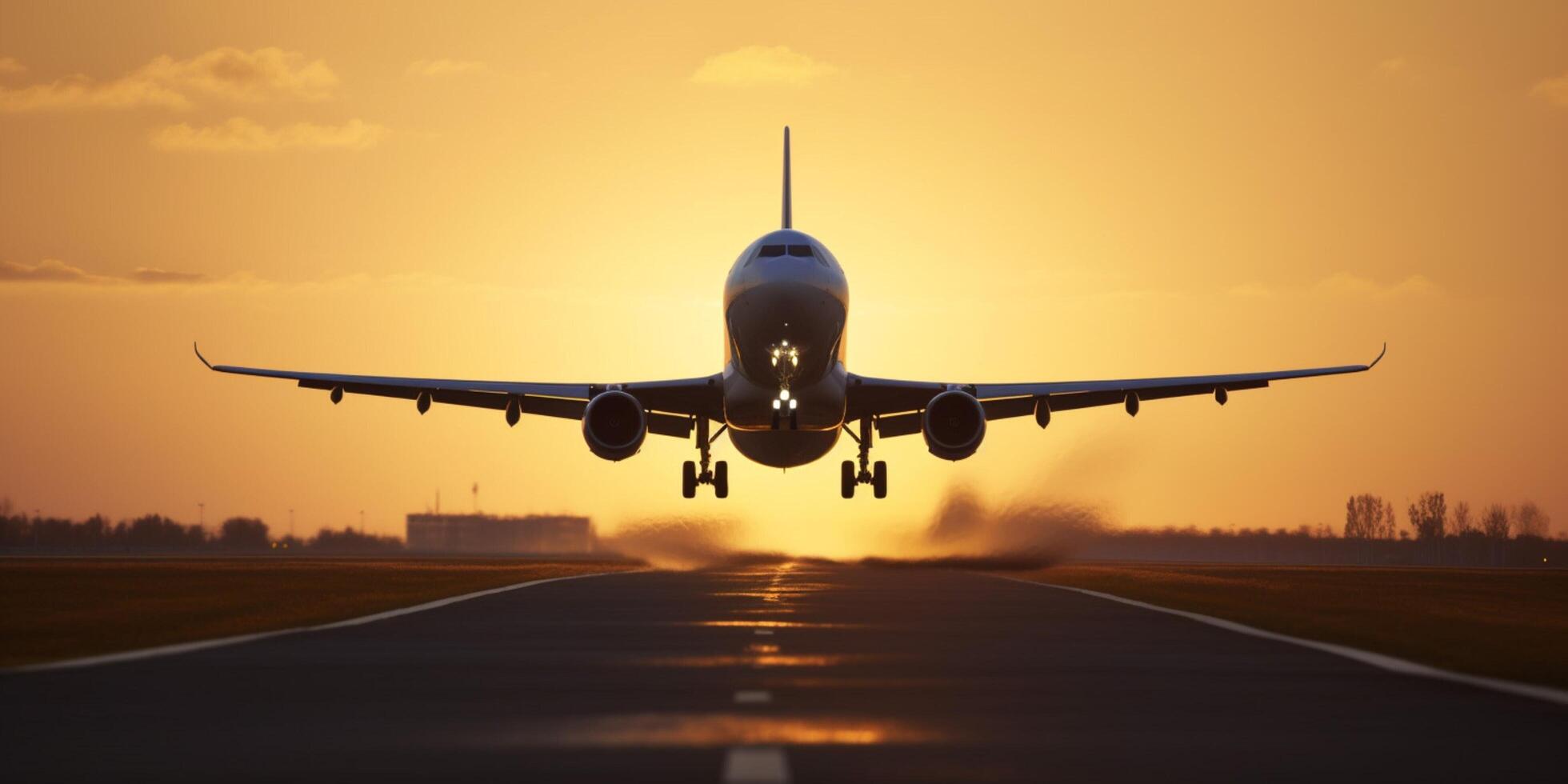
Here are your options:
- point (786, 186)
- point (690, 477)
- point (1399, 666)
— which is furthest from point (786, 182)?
point (1399, 666)

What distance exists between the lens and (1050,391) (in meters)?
55.2

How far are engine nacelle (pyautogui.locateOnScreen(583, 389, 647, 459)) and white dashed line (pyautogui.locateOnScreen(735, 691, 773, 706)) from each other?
113ft

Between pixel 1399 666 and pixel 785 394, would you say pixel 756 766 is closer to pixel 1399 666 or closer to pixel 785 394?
pixel 1399 666

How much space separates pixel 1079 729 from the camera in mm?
12477

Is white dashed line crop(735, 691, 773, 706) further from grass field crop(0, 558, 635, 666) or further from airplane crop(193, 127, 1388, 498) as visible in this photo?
airplane crop(193, 127, 1388, 498)

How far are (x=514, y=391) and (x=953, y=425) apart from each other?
12492 millimetres

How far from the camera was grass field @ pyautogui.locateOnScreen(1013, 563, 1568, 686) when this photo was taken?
20500 millimetres

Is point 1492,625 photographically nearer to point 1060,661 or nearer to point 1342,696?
point 1060,661

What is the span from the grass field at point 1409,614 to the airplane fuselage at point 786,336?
8467 mm

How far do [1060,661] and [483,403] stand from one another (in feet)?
137

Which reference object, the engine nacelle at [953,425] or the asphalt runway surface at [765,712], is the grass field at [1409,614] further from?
the engine nacelle at [953,425]

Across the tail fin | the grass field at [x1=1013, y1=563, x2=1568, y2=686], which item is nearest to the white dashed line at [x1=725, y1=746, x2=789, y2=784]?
the grass field at [x1=1013, y1=563, x2=1568, y2=686]

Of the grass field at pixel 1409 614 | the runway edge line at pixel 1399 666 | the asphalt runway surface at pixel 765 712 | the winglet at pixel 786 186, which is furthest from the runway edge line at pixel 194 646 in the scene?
the winglet at pixel 786 186

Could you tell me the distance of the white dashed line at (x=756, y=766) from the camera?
32.3ft
